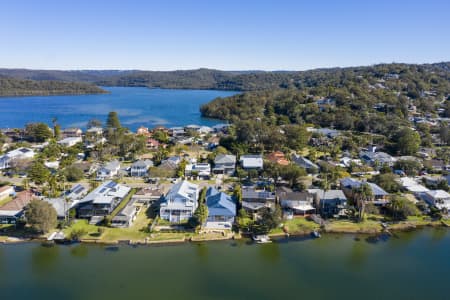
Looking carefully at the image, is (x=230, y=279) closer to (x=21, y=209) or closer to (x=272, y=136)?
(x=21, y=209)

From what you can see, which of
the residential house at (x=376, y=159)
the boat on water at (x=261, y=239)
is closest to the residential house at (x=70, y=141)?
the boat on water at (x=261, y=239)

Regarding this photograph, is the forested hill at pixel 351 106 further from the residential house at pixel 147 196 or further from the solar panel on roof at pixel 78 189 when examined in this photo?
the solar panel on roof at pixel 78 189

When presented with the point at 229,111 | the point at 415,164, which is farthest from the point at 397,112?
the point at 229,111

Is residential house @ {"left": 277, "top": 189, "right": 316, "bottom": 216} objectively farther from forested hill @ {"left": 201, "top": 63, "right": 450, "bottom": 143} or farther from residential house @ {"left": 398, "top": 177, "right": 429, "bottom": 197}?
forested hill @ {"left": 201, "top": 63, "right": 450, "bottom": 143}

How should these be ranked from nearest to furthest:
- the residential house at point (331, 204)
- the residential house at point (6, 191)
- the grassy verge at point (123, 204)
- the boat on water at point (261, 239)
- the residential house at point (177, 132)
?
the boat on water at point (261, 239)
the grassy verge at point (123, 204)
the residential house at point (331, 204)
the residential house at point (6, 191)
the residential house at point (177, 132)

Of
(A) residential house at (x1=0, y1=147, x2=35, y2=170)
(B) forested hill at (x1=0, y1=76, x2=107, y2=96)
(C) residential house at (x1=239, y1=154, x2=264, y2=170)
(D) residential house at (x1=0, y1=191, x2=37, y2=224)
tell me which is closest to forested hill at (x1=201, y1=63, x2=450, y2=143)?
(C) residential house at (x1=239, y1=154, x2=264, y2=170)

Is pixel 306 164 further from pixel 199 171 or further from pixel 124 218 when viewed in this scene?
pixel 124 218
